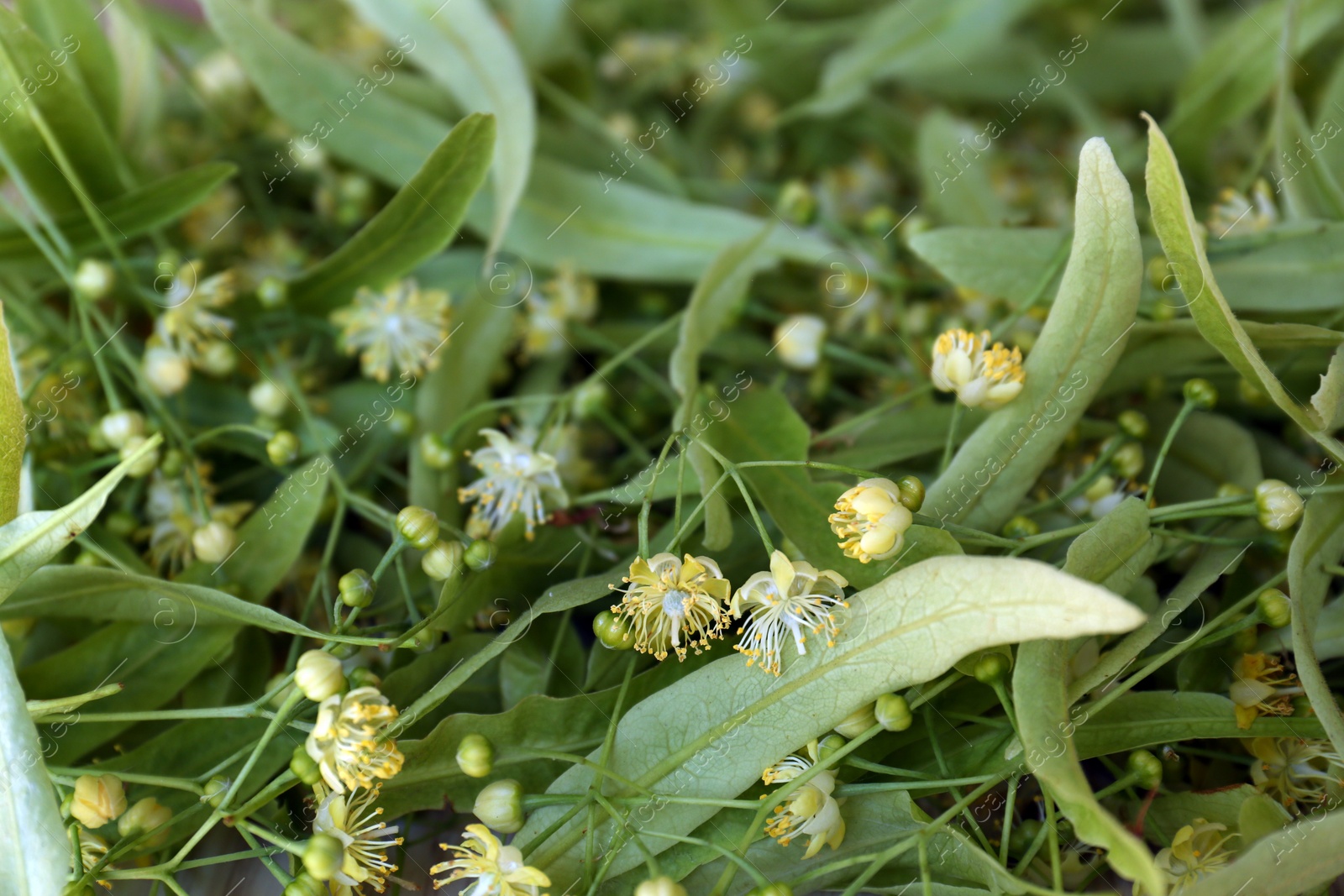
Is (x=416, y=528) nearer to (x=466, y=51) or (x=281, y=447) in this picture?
(x=281, y=447)

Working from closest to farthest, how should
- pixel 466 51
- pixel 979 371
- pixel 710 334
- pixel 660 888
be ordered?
pixel 660 888 < pixel 979 371 < pixel 710 334 < pixel 466 51

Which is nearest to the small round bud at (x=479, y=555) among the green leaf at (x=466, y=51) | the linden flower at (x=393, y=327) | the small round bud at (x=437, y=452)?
the small round bud at (x=437, y=452)

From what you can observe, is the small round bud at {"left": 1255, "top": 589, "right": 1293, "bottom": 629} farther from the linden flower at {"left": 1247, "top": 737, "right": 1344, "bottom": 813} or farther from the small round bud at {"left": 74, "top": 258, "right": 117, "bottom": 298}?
the small round bud at {"left": 74, "top": 258, "right": 117, "bottom": 298}

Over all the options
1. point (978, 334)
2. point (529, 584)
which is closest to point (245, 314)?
point (529, 584)

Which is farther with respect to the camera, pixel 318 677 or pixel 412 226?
pixel 412 226

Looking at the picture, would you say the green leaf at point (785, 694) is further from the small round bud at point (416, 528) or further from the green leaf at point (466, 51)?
the green leaf at point (466, 51)

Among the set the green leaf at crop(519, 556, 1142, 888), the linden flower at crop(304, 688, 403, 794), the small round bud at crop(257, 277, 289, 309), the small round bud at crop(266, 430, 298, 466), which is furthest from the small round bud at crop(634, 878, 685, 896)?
the small round bud at crop(257, 277, 289, 309)

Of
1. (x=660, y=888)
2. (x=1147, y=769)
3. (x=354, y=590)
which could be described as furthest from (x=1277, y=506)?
(x=354, y=590)
